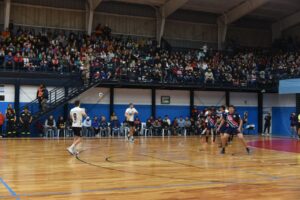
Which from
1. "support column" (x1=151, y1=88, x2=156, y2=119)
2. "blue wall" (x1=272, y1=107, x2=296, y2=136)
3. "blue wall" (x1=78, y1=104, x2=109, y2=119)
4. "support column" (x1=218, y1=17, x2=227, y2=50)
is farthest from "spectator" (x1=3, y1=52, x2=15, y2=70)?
"blue wall" (x1=272, y1=107, x2=296, y2=136)

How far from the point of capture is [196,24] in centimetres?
3550

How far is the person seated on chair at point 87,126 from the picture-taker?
2616 cm

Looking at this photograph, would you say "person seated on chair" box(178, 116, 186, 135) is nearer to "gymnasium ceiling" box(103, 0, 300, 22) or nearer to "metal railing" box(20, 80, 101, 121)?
"metal railing" box(20, 80, 101, 121)

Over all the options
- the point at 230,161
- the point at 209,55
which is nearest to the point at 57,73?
the point at 209,55

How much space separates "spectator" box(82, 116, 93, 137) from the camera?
2616 centimetres

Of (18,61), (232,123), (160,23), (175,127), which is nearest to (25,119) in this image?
(18,61)

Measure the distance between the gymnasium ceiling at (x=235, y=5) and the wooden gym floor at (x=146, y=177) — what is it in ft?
68.5

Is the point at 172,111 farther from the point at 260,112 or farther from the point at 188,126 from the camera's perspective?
the point at 260,112

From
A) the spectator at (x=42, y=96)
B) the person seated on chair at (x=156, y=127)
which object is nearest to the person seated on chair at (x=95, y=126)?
the spectator at (x=42, y=96)

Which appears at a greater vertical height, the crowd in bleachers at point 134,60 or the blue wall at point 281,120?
the crowd in bleachers at point 134,60

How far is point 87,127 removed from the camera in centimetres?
2627

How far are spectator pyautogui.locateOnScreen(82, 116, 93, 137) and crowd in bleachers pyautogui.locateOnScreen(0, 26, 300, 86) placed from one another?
2.73 m

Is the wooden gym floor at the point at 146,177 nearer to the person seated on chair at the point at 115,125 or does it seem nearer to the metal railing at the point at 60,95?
the metal railing at the point at 60,95

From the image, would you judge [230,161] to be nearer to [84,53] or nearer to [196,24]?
[84,53]
